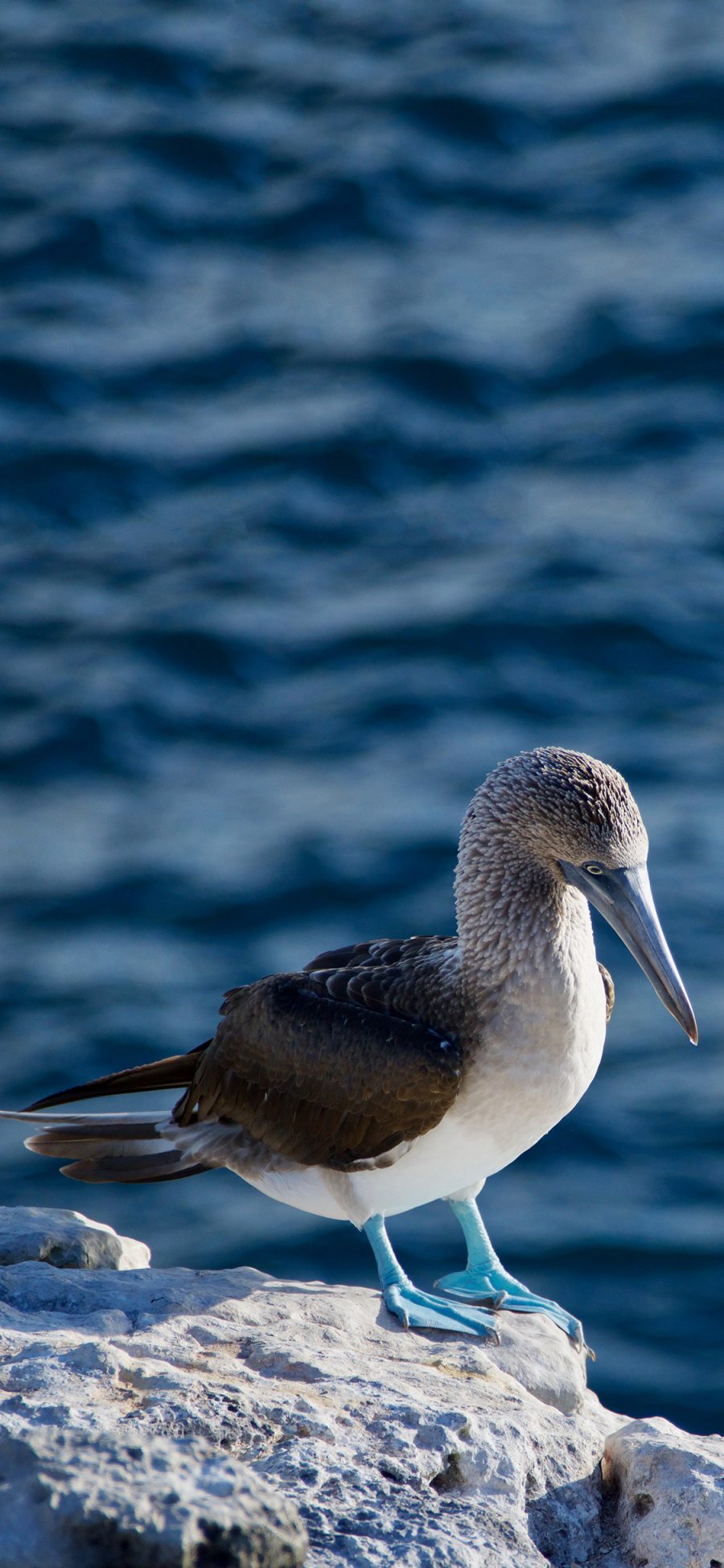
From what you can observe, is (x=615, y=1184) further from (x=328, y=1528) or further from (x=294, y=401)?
(x=294, y=401)

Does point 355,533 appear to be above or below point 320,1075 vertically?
above

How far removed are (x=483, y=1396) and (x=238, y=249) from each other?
1160 cm

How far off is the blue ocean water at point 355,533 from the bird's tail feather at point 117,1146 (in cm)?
246

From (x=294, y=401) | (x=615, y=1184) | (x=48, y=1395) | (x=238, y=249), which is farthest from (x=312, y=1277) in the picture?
(x=238, y=249)

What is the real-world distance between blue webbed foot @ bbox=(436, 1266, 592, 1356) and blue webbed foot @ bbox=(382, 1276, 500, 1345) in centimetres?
22

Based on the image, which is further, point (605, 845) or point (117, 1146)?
point (117, 1146)

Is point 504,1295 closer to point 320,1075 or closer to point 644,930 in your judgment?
point 320,1075

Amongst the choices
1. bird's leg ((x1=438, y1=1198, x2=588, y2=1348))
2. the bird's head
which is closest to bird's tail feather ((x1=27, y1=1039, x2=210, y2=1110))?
bird's leg ((x1=438, y1=1198, x2=588, y2=1348))

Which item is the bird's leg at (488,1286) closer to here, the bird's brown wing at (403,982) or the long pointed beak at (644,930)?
the bird's brown wing at (403,982)

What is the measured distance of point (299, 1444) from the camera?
4.57 m

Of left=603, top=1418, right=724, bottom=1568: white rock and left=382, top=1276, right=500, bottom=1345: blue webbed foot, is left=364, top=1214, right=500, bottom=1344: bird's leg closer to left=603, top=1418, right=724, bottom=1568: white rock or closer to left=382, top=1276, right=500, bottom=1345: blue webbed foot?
left=382, top=1276, right=500, bottom=1345: blue webbed foot

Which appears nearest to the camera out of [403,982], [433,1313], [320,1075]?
[433,1313]

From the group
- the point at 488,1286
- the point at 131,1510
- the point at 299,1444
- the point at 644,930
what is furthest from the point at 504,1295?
the point at 131,1510

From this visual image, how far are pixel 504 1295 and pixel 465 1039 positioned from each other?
0.92 m
